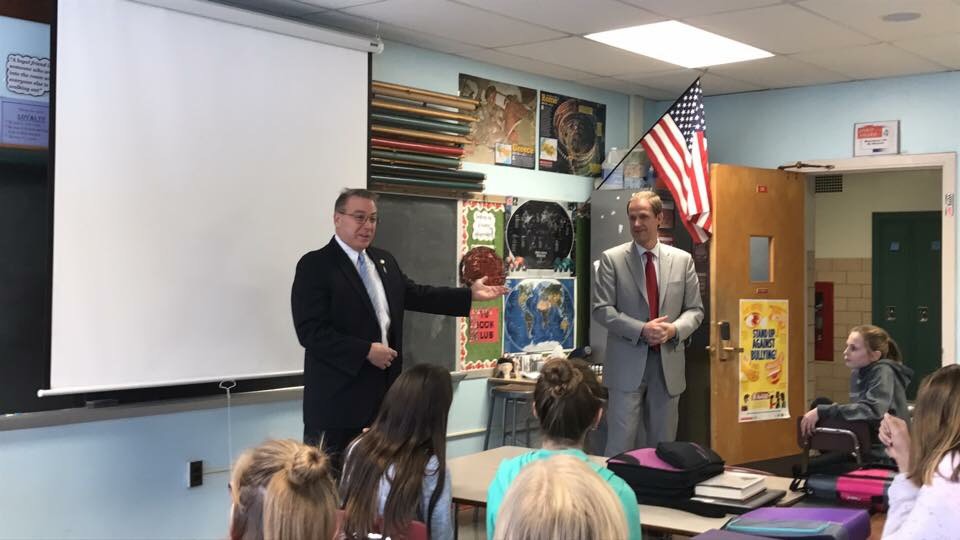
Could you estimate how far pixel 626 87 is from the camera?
21.5 feet

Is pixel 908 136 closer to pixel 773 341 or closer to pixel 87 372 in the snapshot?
pixel 773 341

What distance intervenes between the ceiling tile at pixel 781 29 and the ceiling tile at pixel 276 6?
6.02 feet

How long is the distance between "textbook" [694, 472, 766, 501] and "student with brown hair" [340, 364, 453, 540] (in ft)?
2.28

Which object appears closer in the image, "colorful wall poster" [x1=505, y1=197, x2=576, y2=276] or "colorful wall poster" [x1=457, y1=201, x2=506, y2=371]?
"colorful wall poster" [x1=457, y1=201, x2=506, y2=371]

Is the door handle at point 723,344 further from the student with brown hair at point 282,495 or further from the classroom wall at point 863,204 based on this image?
the student with brown hair at point 282,495

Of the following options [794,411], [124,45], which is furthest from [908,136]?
[124,45]

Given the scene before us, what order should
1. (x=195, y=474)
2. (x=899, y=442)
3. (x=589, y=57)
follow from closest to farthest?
(x=899, y=442) < (x=195, y=474) < (x=589, y=57)

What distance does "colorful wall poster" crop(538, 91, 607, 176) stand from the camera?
6.24 m

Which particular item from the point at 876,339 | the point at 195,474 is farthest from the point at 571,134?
the point at 195,474

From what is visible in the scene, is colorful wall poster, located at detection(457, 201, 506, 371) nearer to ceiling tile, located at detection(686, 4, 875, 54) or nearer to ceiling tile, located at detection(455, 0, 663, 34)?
ceiling tile, located at detection(455, 0, 663, 34)

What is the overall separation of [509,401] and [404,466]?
340cm

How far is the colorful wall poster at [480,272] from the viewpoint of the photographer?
570cm

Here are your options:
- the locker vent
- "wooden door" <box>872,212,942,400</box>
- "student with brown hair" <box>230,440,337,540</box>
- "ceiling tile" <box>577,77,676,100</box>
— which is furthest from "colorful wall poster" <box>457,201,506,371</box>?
"wooden door" <box>872,212,942,400</box>

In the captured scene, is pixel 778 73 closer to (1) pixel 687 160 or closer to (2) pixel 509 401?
(1) pixel 687 160
